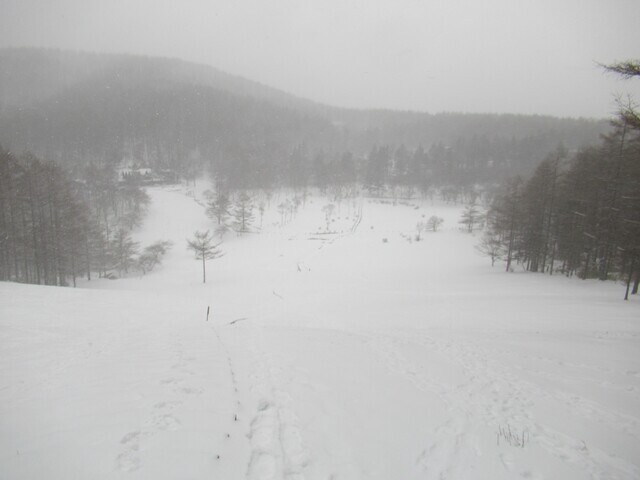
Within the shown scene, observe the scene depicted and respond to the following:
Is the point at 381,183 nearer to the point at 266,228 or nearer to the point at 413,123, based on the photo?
the point at 266,228

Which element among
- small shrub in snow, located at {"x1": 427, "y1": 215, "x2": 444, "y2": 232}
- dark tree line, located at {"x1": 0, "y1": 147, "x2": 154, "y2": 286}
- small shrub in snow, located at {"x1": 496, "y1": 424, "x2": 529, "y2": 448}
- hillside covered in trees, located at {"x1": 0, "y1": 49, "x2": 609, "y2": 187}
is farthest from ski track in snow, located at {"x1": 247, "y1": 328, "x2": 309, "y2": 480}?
hillside covered in trees, located at {"x1": 0, "y1": 49, "x2": 609, "y2": 187}

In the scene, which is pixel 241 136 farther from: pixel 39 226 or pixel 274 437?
pixel 274 437

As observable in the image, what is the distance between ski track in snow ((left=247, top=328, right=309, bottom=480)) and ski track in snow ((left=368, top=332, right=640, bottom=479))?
202cm

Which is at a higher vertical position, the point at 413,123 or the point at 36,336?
the point at 413,123

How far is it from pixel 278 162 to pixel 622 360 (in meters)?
82.7

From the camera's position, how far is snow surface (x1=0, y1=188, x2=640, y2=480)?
13.1 feet

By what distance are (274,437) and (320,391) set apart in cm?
186

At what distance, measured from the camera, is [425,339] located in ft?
37.5

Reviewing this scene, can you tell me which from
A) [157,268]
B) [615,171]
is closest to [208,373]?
[615,171]

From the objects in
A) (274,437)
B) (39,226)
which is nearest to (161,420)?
(274,437)

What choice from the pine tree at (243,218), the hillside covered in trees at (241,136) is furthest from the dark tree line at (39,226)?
the hillside covered in trees at (241,136)

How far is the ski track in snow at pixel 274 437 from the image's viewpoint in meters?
3.80

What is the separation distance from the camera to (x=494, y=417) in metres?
5.63

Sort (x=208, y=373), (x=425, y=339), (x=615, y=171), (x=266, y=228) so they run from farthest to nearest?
(x=266, y=228) < (x=615, y=171) < (x=425, y=339) < (x=208, y=373)
